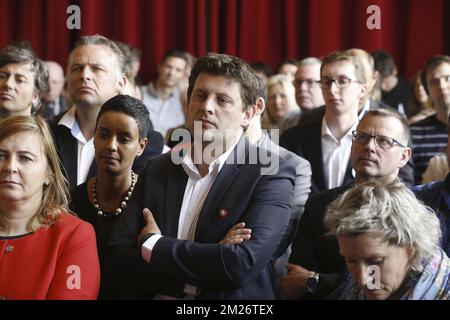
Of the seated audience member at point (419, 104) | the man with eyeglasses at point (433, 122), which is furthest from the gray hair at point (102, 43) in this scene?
the seated audience member at point (419, 104)

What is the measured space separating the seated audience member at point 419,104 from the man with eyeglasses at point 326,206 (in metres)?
1.70

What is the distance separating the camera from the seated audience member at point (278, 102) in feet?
14.2

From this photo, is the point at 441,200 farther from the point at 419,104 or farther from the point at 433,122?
the point at 419,104

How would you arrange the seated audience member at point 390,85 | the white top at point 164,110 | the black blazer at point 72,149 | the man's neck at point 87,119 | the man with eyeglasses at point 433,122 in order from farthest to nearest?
the seated audience member at point 390,85
the white top at point 164,110
the man with eyeglasses at point 433,122
the man's neck at point 87,119
the black blazer at point 72,149

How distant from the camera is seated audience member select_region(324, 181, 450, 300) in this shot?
6.02 feet

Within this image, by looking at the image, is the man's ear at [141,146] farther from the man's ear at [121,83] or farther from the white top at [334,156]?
the white top at [334,156]

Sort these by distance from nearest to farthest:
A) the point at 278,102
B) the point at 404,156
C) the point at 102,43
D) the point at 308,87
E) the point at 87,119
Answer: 1. the point at 404,156
2. the point at 87,119
3. the point at 102,43
4. the point at 308,87
5. the point at 278,102

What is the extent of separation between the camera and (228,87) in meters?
2.29

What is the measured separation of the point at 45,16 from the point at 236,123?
11.5 feet

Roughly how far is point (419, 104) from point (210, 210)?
2.61 meters

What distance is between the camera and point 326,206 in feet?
7.94

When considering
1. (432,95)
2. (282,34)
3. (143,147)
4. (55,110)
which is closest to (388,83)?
(282,34)

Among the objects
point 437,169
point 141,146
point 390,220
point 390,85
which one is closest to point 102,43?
point 141,146

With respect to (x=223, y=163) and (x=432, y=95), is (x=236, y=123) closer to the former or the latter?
(x=223, y=163)
